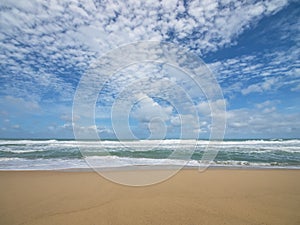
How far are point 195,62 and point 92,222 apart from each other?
6.25m

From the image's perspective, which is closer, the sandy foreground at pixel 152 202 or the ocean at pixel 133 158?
the sandy foreground at pixel 152 202

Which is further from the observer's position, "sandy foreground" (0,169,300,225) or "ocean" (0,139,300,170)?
"ocean" (0,139,300,170)

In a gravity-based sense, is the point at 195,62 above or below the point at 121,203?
above

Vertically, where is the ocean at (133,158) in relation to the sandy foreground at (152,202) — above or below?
above

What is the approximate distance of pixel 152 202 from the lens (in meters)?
4.54

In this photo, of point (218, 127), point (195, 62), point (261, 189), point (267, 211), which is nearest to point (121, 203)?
point (267, 211)

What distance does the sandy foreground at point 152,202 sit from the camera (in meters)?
3.69

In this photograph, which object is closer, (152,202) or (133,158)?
(152,202)

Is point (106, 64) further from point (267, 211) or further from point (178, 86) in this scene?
point (267, 211)

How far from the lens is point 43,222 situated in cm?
357

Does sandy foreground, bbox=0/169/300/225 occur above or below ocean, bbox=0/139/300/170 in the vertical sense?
below

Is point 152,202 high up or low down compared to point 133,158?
down

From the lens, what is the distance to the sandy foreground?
145 inches

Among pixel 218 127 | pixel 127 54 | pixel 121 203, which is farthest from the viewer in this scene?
pixel 127 54
